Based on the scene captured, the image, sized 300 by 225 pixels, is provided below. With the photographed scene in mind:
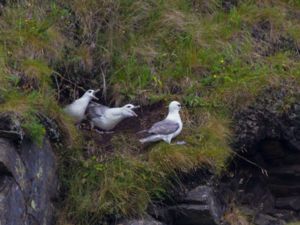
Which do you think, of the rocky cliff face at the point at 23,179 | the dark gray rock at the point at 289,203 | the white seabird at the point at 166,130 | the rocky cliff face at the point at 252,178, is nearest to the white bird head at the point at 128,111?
the white seabird at the point at 166,130

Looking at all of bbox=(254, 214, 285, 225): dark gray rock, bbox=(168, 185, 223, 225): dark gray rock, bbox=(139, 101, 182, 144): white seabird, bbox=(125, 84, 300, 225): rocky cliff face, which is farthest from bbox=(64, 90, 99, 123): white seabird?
bbox=(254, 214, 285, 225): dark gray rock

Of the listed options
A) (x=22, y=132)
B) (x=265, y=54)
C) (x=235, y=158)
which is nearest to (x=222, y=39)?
(x=265, y=54)

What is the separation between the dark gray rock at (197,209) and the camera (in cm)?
888

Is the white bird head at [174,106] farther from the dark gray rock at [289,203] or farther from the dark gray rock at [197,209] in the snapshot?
the dark gray rock at [289,203]

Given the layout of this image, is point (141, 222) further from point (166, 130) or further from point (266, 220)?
point (266, 220)

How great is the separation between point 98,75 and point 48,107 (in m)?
1.47

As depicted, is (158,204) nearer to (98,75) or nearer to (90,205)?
(90,205)

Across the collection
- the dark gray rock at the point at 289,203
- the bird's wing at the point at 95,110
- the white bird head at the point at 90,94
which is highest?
the white bird head at the point at 90,94

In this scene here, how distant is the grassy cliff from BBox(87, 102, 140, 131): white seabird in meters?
0.22

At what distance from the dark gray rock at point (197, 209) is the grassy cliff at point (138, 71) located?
0.20m

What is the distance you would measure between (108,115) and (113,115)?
5 cm

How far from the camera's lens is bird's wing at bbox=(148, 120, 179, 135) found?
9258 mm

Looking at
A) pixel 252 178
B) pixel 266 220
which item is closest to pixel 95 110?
pixel 252 178

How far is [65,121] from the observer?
9242mm
